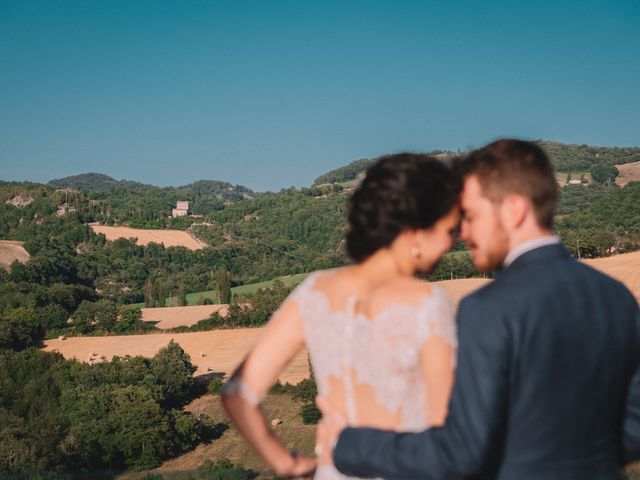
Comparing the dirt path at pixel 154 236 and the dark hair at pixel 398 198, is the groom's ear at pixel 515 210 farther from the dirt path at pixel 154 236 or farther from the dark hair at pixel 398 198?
the dirt path at pixel 154 236

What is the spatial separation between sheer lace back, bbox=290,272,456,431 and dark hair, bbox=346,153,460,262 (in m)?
0.17

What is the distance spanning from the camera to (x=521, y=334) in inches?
54.1

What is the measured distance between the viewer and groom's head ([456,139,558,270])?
5.25 ft

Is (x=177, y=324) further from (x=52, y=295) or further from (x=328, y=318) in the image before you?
(x=328, y=318)

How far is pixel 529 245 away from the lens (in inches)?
61.4

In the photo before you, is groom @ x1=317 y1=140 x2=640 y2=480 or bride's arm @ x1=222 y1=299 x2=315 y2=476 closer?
groom @ x1=317 y1=140 x2=640 y2=480

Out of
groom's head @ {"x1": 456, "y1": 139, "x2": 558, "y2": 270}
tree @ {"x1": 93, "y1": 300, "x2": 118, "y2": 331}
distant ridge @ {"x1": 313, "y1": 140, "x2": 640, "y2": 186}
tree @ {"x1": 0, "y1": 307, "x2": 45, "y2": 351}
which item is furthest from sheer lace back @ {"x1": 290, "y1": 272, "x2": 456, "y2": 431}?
distant ridge @ {"x1": 313, "y1": 140, "x2": 640, "y2": 186}

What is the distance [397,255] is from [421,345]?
0.25 m

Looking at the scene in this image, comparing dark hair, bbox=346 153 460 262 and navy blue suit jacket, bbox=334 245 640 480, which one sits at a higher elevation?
dark hair, bbox=346 153 460 262

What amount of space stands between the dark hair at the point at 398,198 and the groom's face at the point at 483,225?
1.5 inches

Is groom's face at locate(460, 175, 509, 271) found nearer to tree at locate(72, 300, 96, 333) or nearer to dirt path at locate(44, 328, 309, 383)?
dirt path at locate(44, 328, 309, 383)

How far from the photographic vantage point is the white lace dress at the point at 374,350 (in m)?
1.54

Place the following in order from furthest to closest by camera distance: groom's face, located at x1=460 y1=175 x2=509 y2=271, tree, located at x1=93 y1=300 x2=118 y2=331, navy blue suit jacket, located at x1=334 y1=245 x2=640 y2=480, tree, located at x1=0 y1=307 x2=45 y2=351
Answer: tree, located at x1=93 y1=300 x2=118 y2=331 → tree, located at x1=0 y1=307 x2=45 y2=351 → groom's face, located at x1=460 y1=175 x2=509 y2=271 → navy blue suit jacket, located at x1=334 y1=245 x2=640 y2=480

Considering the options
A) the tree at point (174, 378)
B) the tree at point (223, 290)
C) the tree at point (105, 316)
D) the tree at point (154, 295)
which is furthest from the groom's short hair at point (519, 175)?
the tree at point (154, 295)
